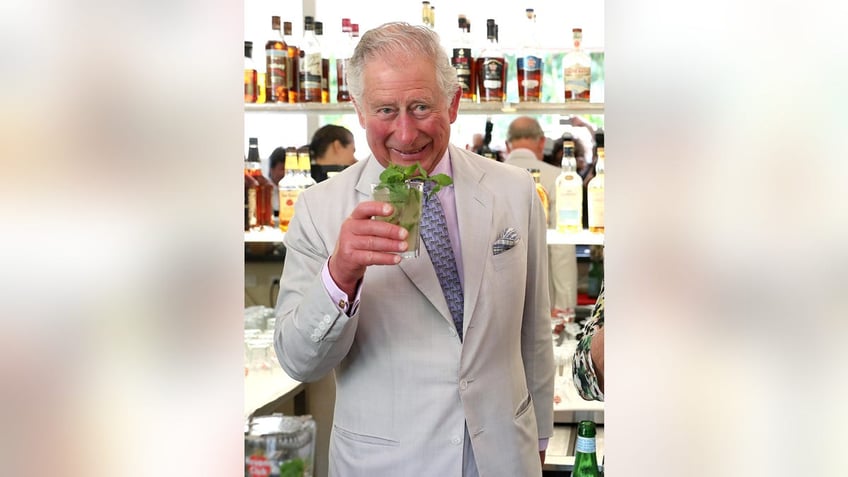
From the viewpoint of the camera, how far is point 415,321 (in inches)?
61.3

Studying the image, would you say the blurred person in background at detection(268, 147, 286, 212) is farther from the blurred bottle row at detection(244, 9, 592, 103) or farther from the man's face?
the man's face

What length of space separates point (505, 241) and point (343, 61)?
5.16 feet

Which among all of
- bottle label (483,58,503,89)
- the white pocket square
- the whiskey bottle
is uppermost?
bottle label (483,58,503,89)

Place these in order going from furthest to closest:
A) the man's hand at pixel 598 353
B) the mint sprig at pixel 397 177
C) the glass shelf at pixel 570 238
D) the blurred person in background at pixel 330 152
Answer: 1. the blurred person in background at pixel 330 152
2. the glass shelf at pixel 570 238
3. the mint sprig at pixel 397 177
4. the man's hand at pixel 598 353

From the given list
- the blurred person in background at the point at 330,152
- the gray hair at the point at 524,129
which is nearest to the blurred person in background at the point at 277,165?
the blurred person in background at the point at 330,152

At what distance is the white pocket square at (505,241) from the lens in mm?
1667

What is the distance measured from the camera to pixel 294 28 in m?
4.18

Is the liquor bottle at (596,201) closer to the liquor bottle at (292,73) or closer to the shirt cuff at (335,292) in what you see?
the liquor bottle at (292,73)

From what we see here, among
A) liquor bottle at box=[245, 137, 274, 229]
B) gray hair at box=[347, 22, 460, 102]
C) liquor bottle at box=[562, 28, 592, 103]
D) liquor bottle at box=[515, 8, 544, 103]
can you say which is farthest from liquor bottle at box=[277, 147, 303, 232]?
gray hair at box=[347, 22, 460, 102]

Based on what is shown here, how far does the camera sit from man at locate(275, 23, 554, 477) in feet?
5.02

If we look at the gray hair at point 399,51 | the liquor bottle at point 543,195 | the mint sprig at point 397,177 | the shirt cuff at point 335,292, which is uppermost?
the gray hair at point 399,51
